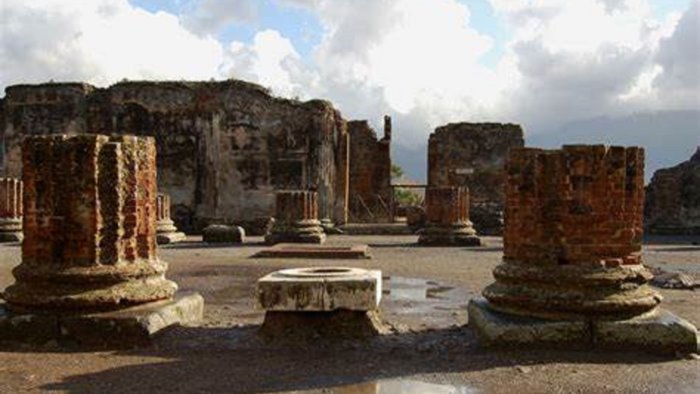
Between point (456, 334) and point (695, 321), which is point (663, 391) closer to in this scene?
point (456, 334)

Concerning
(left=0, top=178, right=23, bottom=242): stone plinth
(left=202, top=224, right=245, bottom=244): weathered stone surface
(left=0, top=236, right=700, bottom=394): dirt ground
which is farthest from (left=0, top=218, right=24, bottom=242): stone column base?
(left=0, top=236, right=700, bottom=394): dirt ground

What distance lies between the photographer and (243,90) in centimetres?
2262

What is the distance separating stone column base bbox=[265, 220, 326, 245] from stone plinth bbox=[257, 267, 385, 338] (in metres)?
11.3

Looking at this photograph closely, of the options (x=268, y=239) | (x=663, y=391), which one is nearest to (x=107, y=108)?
(x=268, y=239)

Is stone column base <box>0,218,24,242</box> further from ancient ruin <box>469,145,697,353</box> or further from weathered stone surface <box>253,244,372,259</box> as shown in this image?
ancient ruin <box>469,145,697,353</box>

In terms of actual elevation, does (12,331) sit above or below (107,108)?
below

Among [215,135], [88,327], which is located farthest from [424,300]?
[215,135]

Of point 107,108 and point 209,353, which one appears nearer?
point 209,353

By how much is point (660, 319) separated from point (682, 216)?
64.1 ft

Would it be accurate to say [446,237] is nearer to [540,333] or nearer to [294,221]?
[294,221]

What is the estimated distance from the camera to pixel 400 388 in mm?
4094

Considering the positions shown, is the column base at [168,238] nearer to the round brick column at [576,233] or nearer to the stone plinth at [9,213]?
the stone plinth at [9,213]

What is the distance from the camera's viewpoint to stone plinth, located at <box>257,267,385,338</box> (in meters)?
5.45

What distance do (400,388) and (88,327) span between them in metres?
2.49
